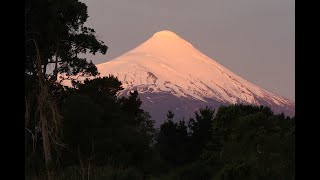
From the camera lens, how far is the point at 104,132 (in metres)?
24.9

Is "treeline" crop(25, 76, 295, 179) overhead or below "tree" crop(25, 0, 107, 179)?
below

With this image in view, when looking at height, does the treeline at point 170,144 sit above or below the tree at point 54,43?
below

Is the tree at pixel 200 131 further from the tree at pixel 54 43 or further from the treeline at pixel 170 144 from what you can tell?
the tree at pixel 54 43

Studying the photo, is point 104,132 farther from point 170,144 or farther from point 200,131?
point 200,131

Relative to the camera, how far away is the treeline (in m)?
18.8

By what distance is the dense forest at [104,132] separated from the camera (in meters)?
19.2

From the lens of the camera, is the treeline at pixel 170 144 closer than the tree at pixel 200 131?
Yes

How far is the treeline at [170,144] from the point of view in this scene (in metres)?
18.8

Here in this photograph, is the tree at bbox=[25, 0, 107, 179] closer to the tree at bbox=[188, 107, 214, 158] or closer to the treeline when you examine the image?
the treeline

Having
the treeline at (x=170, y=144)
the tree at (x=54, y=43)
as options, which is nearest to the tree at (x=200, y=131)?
the treeline at (x=170, y=144)

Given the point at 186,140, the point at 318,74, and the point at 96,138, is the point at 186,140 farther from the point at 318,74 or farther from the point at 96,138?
the point at 318,74

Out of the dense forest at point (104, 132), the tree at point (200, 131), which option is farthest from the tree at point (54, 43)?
the tree at point (200, 131)

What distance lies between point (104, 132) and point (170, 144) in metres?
7.45

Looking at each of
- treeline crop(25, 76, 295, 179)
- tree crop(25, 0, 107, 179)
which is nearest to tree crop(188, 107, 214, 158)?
treeline crop(25, 76, 295, 179)
